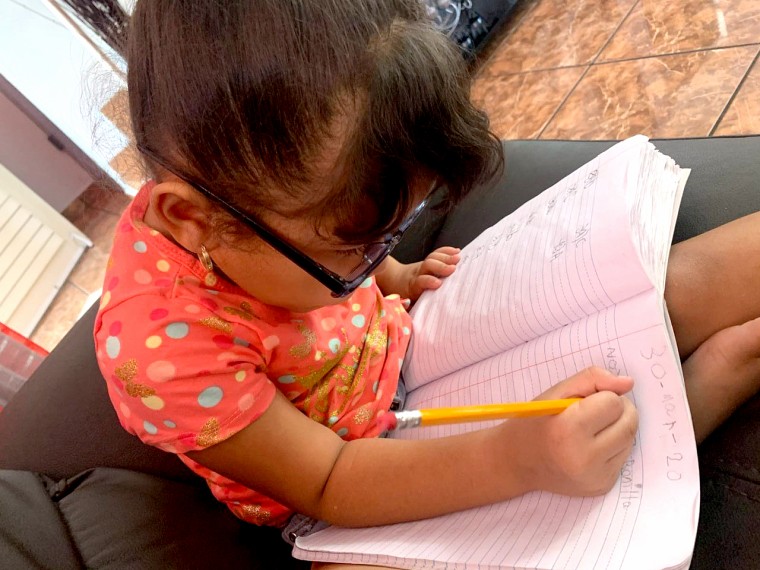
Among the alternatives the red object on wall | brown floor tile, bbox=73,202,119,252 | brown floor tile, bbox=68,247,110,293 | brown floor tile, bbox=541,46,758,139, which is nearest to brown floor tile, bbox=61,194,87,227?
brown floor tile, bbox=73,202,119,252

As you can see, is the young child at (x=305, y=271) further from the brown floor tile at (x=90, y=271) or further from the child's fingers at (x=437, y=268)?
the brown floor tile at (x=90, y=271)

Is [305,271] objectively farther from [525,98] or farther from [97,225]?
[97,225]

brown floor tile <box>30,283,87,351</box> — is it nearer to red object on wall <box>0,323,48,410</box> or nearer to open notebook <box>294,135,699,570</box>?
red object on wall <box>0,323,48,410</box>

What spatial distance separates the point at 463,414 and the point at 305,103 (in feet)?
0.81

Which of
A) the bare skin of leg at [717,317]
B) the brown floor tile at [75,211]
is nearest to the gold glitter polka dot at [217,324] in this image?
the bare skin of leg at [717,317]

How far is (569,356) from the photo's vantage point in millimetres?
562

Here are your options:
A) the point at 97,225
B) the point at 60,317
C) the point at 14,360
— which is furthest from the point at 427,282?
the point at 97,225

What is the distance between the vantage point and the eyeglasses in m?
0.46

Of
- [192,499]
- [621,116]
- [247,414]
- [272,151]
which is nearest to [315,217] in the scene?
[272,151]

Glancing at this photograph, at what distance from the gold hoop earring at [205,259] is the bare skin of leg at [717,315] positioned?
0.43 metres

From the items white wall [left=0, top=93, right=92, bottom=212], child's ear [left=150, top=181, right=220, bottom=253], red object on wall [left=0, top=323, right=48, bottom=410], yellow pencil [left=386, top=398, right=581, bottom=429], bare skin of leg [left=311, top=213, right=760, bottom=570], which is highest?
white wall [left=0, top=93, right=92, bottom=212]

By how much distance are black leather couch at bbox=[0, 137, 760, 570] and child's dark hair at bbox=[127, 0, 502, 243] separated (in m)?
0.33

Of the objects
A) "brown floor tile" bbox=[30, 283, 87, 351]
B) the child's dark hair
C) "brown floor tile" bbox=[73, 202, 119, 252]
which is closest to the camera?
the child's dark hair

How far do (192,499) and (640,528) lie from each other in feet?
1.55
